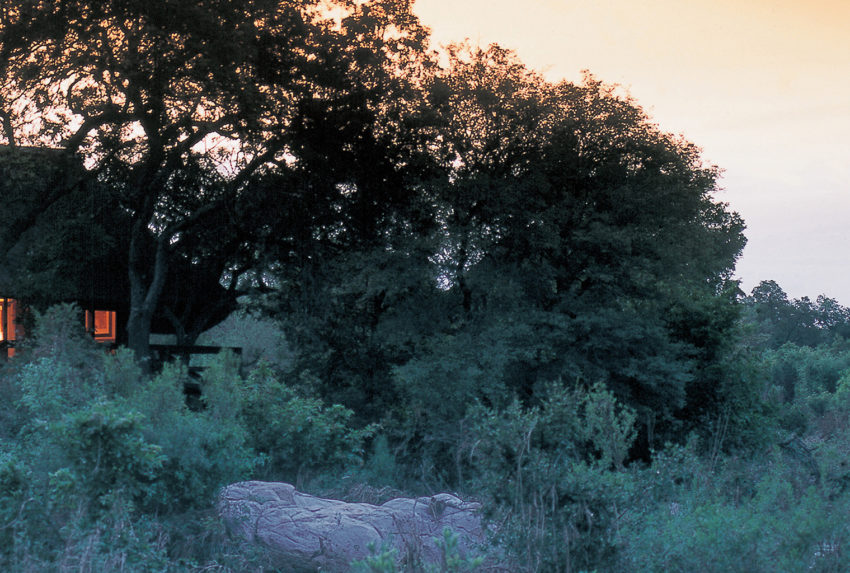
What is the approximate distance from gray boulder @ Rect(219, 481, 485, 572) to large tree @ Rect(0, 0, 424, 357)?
12313mm

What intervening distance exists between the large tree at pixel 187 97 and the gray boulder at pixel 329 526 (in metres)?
12.3

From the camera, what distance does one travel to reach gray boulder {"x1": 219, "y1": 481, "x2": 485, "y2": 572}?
742cm

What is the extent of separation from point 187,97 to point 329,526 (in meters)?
14.6

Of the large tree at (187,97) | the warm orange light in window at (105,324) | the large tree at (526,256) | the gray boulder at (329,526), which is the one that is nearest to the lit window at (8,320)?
the warm orange light in window at (105,324)

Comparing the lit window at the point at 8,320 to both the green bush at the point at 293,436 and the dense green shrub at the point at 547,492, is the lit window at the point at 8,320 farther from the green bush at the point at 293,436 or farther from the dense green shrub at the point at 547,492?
the dense green shrub at the point at 547,492

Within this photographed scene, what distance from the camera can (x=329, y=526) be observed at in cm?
769

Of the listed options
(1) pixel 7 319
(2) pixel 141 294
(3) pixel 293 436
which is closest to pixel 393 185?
(2) pixel 141 294

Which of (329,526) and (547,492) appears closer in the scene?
(547,492)

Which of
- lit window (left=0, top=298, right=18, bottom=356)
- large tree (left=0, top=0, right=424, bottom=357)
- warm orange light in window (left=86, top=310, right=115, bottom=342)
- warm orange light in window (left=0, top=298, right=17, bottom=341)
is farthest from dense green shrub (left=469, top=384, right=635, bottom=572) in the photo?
warm orange light in window (left=86, top=310, right=115, bottom=342)

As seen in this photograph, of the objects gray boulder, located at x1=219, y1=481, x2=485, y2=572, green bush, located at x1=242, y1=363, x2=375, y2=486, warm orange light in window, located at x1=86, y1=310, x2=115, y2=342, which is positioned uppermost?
warm orange light in window, located at x1=86, y1=310, x2=115, y2=342

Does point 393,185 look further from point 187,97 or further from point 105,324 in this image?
point 105,324

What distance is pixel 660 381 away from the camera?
1989 centimetres

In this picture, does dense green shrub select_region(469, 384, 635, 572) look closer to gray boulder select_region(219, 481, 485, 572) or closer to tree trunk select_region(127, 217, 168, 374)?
gray boulder select_region(219, 481, 485, 572)

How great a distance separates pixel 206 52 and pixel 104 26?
2.30 meters
